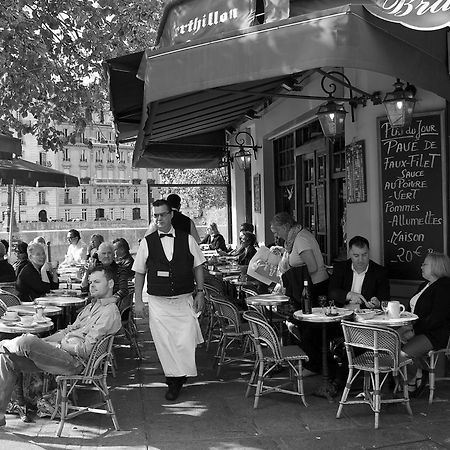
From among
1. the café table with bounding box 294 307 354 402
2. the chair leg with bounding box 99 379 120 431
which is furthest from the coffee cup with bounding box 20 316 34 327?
the café table with bounding box 294 307 354 402

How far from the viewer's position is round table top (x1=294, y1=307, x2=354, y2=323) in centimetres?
543

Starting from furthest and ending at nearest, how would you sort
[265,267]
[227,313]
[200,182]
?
[200,182]
[265,267]
[227,313]

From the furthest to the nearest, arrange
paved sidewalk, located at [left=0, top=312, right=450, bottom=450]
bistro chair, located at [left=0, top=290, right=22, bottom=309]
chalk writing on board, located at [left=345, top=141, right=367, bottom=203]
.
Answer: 1. chalk writing on board, located at [left=345, top=141, right=367, bottom=203]
2. bistro chair, located at [left=0, top=290, right=22, bottom=309]
3. paved sidewalk, located at [left=0, top=312, right=450, bottom=450]

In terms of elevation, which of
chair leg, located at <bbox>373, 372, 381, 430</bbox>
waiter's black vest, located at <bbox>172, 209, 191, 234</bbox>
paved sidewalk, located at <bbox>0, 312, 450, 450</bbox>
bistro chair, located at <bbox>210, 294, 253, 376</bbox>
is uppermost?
waiter's black vest, located at <bbox>172, 209, 191, 234</bbox>

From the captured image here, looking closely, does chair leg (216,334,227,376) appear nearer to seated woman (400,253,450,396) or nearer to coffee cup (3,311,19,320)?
seated woman (400,253,450,396)

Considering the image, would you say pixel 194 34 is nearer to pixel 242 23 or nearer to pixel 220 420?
pixel 242 23

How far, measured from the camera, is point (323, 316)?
18.2ft

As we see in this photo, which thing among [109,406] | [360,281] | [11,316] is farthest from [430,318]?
[11,316]

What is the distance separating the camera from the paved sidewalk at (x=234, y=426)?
15.4 ft

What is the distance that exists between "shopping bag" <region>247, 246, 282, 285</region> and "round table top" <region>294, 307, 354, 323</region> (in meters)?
1.96

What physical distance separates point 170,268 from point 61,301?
1758 millimetres

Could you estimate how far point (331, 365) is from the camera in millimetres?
6371

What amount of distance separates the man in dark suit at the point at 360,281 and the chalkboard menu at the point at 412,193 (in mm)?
657

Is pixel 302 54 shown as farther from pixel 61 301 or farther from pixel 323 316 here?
pixel 61 301
